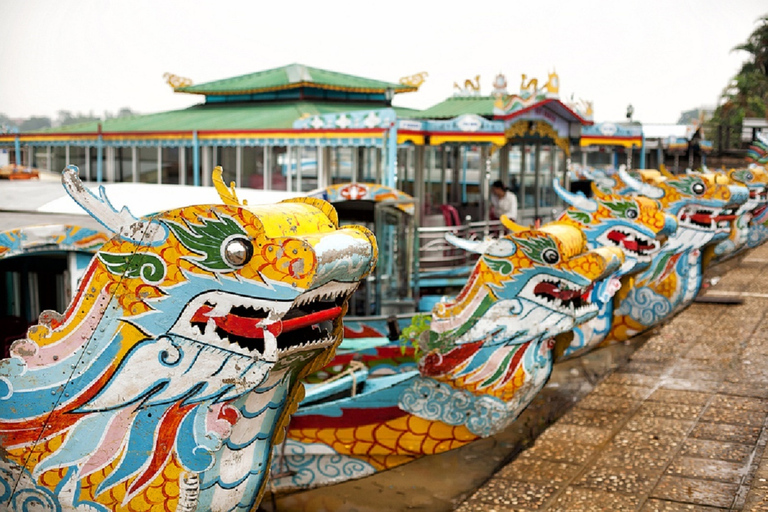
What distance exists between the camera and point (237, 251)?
3.12 metres

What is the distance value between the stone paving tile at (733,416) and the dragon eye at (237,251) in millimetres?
4752

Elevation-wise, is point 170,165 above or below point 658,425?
above

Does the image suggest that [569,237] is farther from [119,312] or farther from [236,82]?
[236,82]

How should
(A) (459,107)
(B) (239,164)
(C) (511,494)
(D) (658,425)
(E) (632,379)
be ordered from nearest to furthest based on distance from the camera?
(C) (511,494), (D) (658,425), (E) (632,379), (B) (239,164), (A) (459,107)

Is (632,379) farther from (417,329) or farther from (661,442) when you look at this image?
(417,329)

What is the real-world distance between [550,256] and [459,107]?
7.66m

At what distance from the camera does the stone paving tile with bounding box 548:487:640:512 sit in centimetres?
461

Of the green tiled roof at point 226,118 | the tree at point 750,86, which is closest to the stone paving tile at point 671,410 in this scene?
the green tiled roof at point 226,118

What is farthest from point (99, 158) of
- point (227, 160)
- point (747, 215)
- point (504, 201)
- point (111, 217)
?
point (111, 217)

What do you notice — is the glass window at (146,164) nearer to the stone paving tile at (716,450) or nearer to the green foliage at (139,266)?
the stone paving tile at (716,450)

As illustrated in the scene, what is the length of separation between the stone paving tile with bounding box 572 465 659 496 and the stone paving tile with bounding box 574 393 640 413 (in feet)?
4.39

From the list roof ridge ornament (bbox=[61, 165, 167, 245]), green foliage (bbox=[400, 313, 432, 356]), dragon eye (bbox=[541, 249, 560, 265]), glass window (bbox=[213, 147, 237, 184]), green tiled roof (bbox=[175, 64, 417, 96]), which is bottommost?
green foliage (bbox=[400, 313, 432, 356])

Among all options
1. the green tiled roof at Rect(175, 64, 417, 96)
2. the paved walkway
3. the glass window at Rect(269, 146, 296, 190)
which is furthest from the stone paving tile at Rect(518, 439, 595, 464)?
the green tiled roof at Rect(175, 64, 417, 96)

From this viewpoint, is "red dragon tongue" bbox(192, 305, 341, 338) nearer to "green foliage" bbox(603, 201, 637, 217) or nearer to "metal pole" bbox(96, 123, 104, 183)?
"green foliage" bbox(603, 201, 637, 217)
